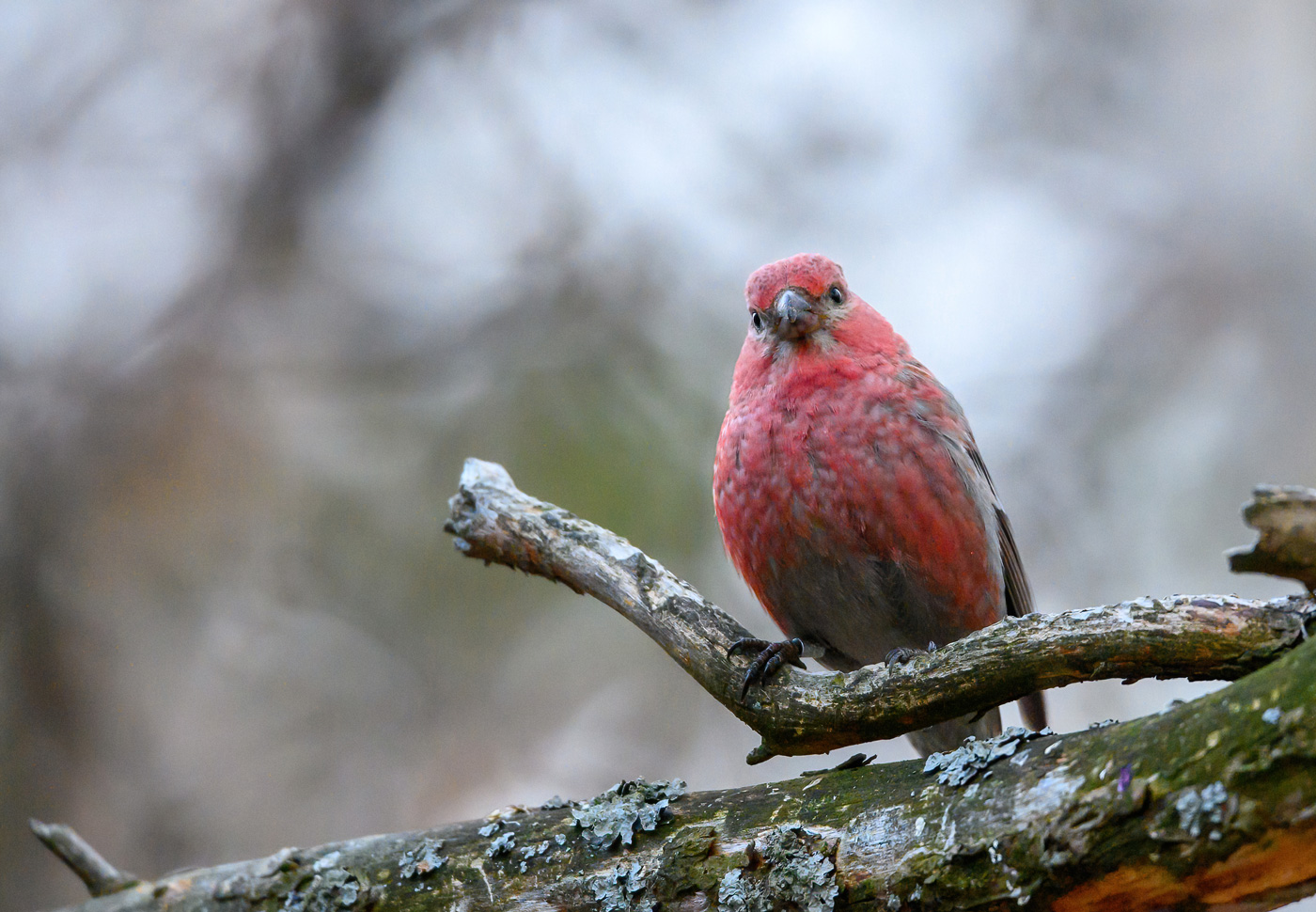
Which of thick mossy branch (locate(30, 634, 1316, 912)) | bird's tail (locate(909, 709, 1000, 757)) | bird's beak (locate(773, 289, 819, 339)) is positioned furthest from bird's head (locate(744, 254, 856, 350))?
thick mossy branch (locate(30, 634, 1316, 912))

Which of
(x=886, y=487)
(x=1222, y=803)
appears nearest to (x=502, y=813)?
(x=886, y=487)

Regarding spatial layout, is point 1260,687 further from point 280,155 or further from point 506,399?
point 280,155

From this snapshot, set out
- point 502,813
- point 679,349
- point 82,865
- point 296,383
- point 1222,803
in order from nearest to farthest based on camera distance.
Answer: point 1222,803, point 502,813, point 82,865, point 296,383, point 679,349

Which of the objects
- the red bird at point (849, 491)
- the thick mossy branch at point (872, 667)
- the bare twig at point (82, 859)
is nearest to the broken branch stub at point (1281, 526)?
the thick mossy branch at point (872, 667)

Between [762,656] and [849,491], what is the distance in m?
0.74

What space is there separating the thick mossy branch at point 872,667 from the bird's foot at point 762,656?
24 millimetres

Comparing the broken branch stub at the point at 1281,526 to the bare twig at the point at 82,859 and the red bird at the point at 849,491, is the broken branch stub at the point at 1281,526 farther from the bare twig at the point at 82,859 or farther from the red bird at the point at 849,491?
the bare twig at the point at 82,859

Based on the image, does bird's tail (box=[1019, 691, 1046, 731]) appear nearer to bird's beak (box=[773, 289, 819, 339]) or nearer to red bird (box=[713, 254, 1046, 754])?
red bird (box=[713, 254, 1046, 754])

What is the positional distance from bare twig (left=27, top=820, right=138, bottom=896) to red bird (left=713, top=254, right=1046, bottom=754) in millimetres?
2274

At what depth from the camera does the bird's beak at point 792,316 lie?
368 centimetres

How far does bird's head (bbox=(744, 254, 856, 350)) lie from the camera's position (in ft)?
12.2

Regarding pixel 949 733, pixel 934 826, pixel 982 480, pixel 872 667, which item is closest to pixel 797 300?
pixel 982 480

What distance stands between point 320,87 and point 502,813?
514 cm

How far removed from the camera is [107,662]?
5.55 meters
